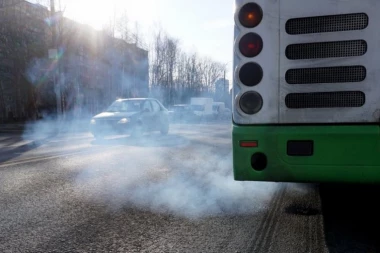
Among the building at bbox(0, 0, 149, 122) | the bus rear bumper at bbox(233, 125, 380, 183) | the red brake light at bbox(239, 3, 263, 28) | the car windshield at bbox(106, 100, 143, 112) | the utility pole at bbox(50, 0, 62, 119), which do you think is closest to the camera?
the bus rear bumper at bbox(233, 125, 380, 183)

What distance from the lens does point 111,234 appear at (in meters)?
2.96

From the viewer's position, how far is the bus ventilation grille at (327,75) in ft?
8.22

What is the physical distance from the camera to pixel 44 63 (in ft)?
83.4

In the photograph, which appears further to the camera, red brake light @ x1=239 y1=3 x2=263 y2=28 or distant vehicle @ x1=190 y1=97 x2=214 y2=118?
distant vehicle @ x1=190 y1=97 x2=214 y2=118

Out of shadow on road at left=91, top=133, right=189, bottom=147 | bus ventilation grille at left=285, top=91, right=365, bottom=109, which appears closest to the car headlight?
shadow on road at left=91, top=133, right=189, bottom=147

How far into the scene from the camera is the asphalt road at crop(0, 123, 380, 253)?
2738mm

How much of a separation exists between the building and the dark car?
832 centimetres

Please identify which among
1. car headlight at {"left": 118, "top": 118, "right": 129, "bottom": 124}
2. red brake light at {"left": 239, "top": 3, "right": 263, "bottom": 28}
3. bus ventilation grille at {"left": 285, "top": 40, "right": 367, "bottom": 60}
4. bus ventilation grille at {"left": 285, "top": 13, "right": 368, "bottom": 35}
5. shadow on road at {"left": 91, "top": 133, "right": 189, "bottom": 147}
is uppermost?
red brake light at {"left": 239, "top": 3, "right": 263, "bottom": 28}

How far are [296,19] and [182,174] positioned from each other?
3.56 meters

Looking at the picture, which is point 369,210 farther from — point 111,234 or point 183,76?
point 183,76

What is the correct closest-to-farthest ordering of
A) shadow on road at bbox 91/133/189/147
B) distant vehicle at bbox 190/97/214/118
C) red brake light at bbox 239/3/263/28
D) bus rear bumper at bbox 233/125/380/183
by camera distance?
bus rear bumper at bbox 233/125/380/183 → red brake light at bbox 239/3/263/28 → shadow on road at bbox 91/133/189/147 → distant vehicle at bbox 190/97/214/118

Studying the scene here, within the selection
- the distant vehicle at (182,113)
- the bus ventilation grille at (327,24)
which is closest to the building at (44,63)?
the distant vehicle at (182,113)

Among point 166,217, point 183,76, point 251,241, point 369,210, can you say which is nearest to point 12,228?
point 166,217

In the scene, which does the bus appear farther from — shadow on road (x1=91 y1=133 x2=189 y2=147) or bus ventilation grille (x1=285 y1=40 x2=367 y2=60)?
shadow on road (x1=91 y1=133 x2=189 y2=147)
